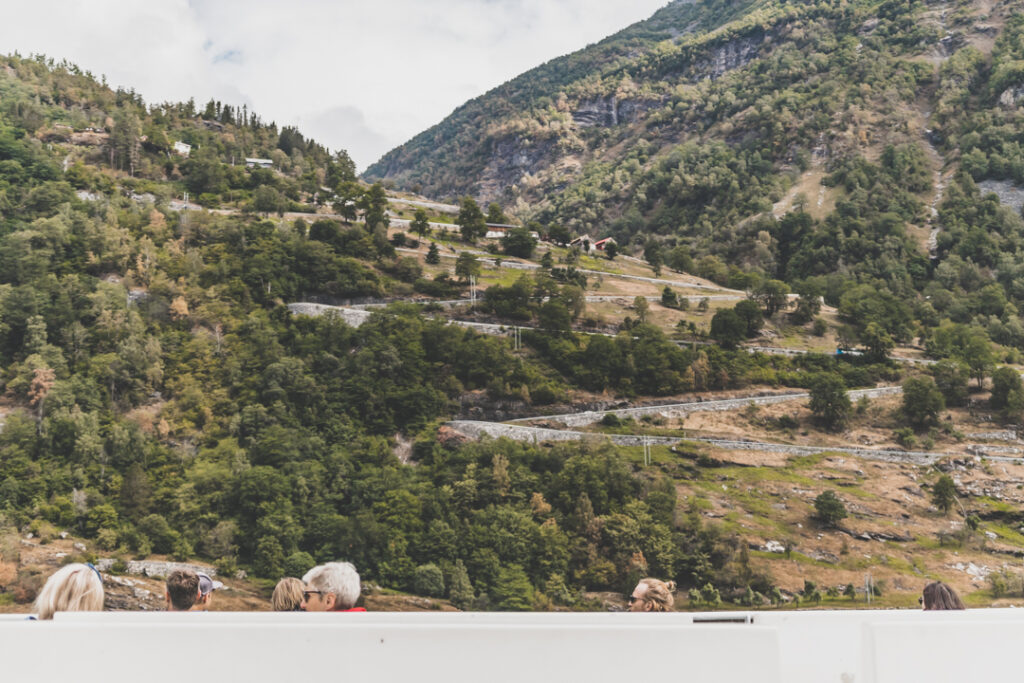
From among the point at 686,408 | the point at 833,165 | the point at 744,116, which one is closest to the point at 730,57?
the point at 744,116

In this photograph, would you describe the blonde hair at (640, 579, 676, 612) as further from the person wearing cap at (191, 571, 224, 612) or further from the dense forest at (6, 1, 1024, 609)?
the dense forest at (6, 1, 1024, 609)

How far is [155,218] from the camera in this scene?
54.4 m

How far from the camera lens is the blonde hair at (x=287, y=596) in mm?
4055

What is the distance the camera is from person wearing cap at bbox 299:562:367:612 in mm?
4047

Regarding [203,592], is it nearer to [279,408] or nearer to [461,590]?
[461,590]

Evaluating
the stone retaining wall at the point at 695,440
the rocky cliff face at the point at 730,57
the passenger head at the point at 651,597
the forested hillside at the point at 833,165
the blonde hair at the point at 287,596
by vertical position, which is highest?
the rocky cliff face at the point at 730,57

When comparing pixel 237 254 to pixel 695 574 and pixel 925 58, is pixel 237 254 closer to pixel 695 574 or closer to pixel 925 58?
pixel 695 574

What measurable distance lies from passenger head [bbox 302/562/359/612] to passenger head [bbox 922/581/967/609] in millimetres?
3655

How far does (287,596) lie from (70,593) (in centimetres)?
117

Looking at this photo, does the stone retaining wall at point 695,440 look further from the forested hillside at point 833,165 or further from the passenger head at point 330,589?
the passenger head at point 330,589

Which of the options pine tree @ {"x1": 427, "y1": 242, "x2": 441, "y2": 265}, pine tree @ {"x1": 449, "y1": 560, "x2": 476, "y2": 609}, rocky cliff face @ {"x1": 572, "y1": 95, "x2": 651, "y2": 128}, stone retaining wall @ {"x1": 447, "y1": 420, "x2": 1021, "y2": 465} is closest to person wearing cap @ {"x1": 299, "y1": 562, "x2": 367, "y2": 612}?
pine tree @ {"x1": 449, "y1": 560, "x2": 476, "y2": 609}

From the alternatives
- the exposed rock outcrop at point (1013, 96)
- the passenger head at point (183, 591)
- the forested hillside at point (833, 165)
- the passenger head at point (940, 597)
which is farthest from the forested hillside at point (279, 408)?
the exposed rock outcrop at point (1013, 96)

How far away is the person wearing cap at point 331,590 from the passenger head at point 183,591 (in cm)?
75

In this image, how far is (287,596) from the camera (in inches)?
160
